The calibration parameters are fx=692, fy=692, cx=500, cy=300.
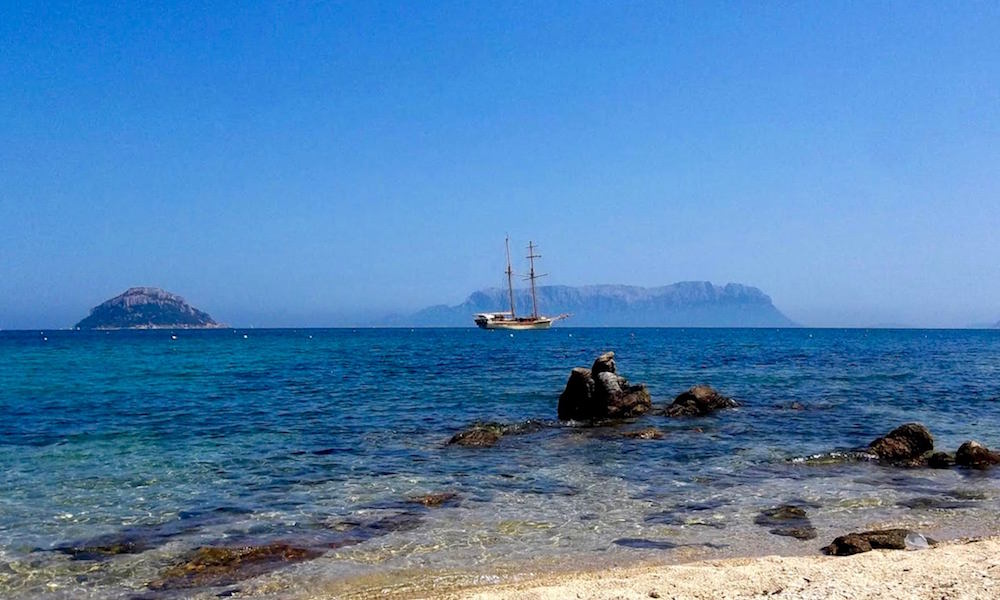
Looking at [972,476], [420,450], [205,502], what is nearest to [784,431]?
[972,476]

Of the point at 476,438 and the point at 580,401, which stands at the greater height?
the point at 580,401

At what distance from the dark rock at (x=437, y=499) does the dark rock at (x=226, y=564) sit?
305cm

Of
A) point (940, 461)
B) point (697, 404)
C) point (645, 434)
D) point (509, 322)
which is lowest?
point (940, 461)

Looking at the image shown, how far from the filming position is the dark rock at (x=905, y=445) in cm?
1725

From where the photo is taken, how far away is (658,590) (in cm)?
816

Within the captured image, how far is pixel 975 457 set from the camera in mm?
16656

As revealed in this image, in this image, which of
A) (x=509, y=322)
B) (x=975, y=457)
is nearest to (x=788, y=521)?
(x=975, y=457)

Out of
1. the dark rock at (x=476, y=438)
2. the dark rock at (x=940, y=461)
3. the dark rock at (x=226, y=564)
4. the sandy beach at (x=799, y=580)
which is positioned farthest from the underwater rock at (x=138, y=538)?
the dark rock at (x=940, y=461)

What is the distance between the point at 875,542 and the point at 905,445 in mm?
8823

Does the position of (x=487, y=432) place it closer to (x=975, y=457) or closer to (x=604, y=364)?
(x=604, y=364)

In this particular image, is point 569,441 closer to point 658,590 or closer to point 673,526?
point 673,526

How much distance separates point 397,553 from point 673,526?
469cm

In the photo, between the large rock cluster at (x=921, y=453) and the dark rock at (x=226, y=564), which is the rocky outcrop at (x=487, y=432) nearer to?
the dark rock at (x=226, y=564)

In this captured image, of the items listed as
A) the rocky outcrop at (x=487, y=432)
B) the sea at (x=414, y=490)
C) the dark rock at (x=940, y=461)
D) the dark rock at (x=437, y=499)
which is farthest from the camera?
the rocky outcrop at (x=487, y=432)
